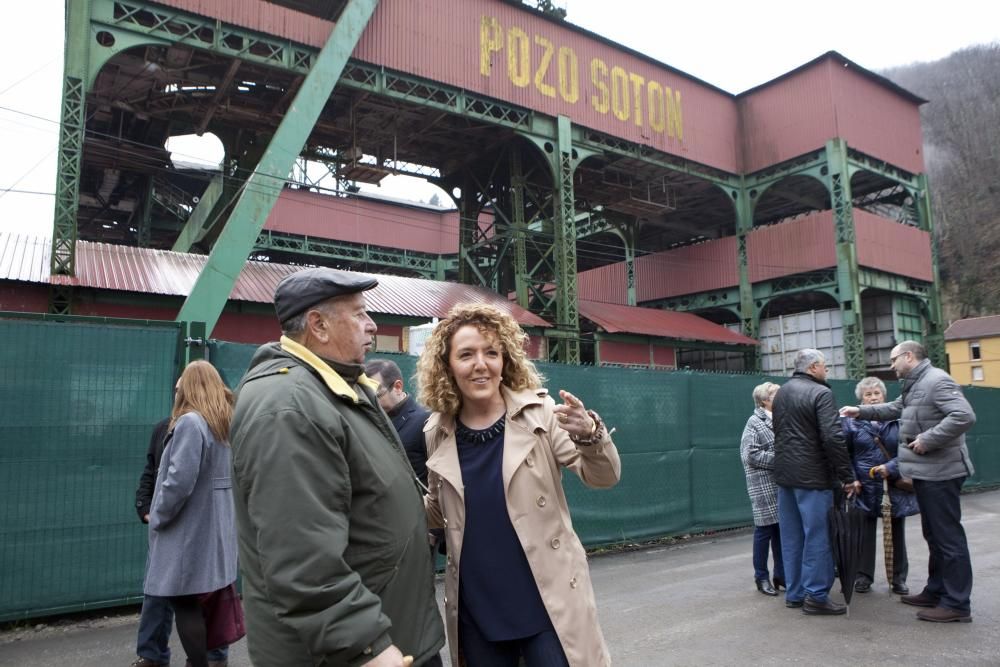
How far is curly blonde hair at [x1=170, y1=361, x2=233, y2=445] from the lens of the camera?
3.97m

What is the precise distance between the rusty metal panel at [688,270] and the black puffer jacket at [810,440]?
79.2 feet

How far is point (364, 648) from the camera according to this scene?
5.54 feet

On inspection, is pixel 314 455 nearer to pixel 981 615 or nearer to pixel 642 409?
pixel 981 615

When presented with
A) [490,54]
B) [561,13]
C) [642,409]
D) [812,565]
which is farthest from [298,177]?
[812,565]

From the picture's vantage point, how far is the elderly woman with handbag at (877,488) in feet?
19.4

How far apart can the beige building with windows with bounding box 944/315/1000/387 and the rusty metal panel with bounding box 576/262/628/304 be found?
3513 centimetres

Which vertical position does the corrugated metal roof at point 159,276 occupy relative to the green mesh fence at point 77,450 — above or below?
above

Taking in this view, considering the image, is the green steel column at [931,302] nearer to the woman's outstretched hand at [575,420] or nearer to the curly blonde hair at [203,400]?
the curly blonde hair at [203,400]

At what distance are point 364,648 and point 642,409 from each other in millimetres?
7371

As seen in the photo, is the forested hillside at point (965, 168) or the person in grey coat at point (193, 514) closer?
the person in grey coat at point (193, 514)

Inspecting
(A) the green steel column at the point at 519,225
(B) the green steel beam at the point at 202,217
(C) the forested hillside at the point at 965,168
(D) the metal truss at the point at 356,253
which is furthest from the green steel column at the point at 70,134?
(C) the forested hillside at the point at 965,168

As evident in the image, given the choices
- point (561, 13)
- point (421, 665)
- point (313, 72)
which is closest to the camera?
point (421, 665)

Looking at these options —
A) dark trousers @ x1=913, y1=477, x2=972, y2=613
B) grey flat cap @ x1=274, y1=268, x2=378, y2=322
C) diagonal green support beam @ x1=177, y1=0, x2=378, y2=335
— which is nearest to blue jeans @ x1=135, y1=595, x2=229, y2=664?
grey flat cap @ x1=274, y1=268, x2=378, y2=322

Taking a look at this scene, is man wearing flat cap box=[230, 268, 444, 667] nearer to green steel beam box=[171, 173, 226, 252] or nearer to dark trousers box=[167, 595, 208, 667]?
dark trousers box=[167, 595, 208, 667]
